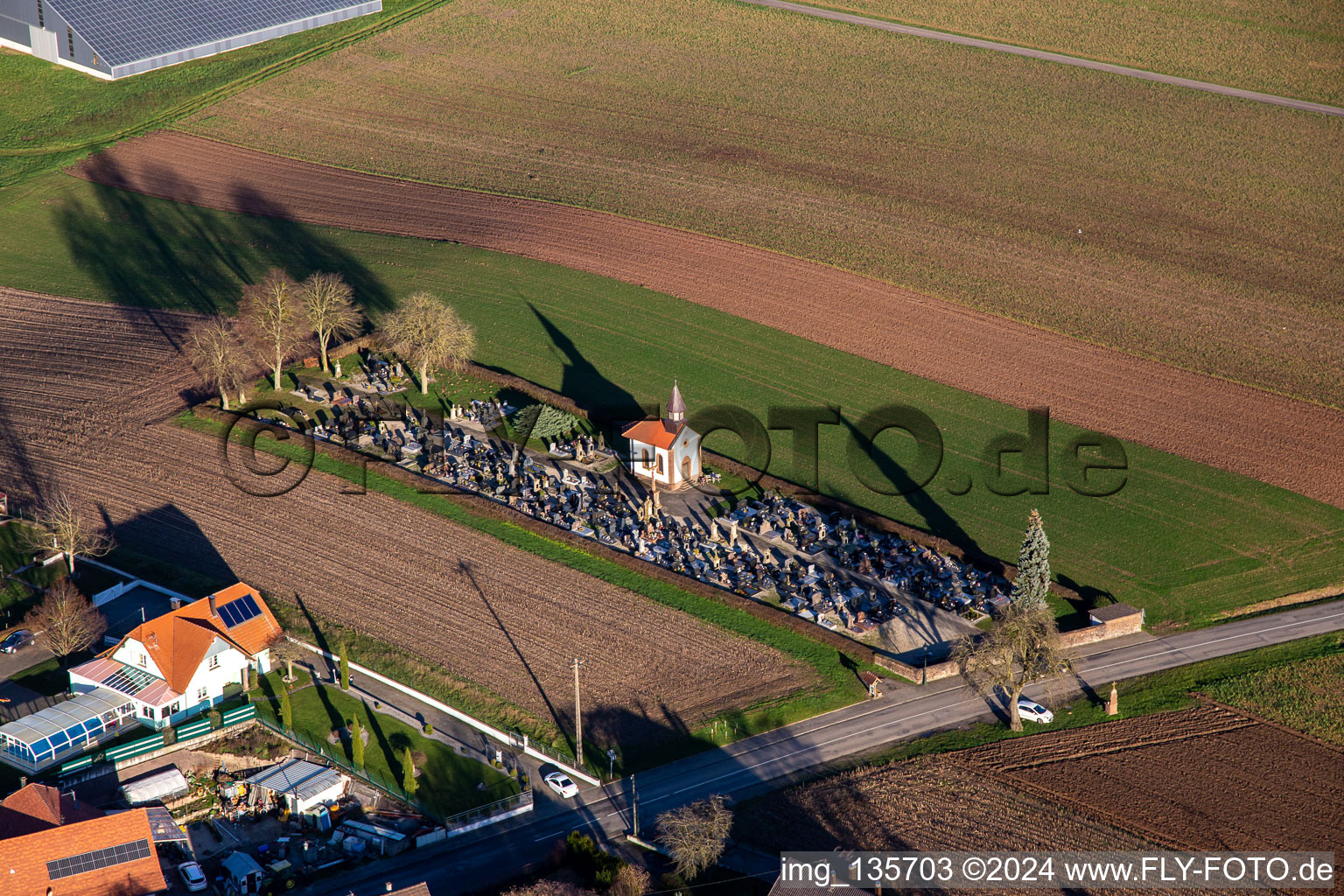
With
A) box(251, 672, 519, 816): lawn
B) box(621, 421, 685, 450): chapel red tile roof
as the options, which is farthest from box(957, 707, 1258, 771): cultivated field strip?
box(621, 421, 685, 450): chapel red tile roof

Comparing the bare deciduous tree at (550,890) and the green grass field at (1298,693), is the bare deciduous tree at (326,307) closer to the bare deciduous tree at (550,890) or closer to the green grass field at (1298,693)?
the bare deciduous tree at (550,890)

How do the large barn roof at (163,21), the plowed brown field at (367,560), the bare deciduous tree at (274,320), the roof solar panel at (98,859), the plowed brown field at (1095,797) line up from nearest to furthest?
the roof solar panel at (98,859)
the plowed brown field at (1095,797)
the plowed brown field at (367,560)
the bare deciduous tree at (274,320)
the large barn roof at (163,21)

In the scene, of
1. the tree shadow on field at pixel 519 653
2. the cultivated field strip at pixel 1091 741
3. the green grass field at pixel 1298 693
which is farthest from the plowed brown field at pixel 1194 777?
the tree shadow on field at pixel 519 653

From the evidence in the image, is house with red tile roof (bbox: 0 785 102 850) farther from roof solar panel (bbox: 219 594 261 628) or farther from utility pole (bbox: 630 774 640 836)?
utility pole (bbox: 630 774 640 836)

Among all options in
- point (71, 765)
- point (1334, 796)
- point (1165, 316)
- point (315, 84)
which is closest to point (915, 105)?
point (1165, 316)

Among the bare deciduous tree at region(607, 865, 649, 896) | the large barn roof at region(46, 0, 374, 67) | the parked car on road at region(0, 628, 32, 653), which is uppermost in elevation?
the large barn roof at region(46, 0, 374, 67)

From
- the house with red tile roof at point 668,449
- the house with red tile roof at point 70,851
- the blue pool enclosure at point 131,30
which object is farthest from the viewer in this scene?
the blue pool enclosure at point 131,30
